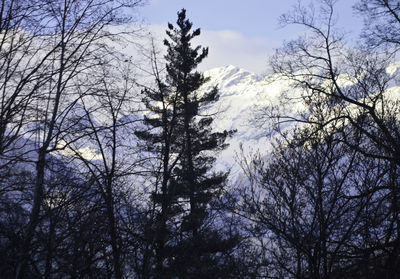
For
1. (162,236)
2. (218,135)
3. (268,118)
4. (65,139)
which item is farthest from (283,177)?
(218,135)

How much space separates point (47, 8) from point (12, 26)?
471 mm

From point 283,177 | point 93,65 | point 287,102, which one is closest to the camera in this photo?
point 93,65

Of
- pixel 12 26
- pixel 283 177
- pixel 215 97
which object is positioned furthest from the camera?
pixel 215 97

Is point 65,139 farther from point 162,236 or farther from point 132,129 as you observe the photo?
point 162,236

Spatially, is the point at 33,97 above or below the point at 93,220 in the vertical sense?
above

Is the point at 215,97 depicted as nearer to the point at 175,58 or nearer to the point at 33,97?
the point at 175,58

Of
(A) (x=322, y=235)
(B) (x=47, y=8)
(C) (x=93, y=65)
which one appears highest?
(B) (x=47, y=8)

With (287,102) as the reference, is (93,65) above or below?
below

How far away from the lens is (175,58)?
62.9 feet

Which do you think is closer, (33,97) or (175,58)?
(33,97)

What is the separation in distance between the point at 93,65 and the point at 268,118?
22.6ft

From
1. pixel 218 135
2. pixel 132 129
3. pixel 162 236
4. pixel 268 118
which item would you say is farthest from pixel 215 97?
pixel 132 129

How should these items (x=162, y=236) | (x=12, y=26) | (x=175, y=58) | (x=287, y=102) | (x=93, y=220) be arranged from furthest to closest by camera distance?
1. (x=175, y=58)
2. (x=287, y=102)
3. (x=162, y=236)
4. (x=93, y=220)
5. (x=12, y=26)

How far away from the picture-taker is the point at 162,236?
7738 millimetres
